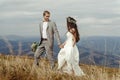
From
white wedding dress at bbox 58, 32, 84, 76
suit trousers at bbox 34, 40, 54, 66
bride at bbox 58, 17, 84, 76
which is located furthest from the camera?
suit trousers at bbox 34, 40, 54, 66

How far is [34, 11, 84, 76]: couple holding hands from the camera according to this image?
554 inches

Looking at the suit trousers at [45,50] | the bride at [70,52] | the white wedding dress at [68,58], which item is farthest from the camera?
the suit trousers at [45,50]

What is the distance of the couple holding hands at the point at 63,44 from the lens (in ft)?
46.2

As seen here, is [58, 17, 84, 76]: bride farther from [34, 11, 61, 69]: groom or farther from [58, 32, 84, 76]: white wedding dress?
[34, 11, 61, 69]: groom

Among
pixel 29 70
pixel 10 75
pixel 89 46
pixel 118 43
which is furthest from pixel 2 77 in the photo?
pixel 118 43

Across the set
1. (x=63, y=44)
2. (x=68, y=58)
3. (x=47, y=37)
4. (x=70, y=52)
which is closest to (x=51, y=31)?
(x=47, y=37)

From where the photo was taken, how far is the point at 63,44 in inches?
574

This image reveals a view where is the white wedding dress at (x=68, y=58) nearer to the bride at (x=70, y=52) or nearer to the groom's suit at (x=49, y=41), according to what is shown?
the bride at (x=70, y=52)

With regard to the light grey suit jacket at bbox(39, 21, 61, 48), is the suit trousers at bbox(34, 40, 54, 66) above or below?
below

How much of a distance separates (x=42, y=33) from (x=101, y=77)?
717 centimetres

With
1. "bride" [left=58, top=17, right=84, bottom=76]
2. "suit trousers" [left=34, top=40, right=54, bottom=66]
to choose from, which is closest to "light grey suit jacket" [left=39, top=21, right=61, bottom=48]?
"suit trousers" [left=34, top=40, right=54, bottom=66]

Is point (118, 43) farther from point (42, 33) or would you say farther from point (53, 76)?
point (42, 33)

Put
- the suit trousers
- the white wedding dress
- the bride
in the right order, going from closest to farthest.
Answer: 1. the bride
2. the white wedding dress
3. the suit trousers

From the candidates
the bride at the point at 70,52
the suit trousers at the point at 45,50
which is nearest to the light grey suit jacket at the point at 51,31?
the suit trousers at the point at 45,50
